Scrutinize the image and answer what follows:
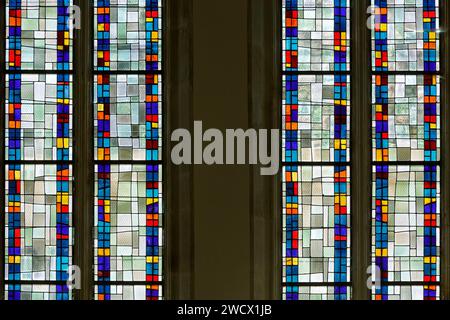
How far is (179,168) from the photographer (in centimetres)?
459

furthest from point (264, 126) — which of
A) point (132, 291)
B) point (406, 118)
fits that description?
point (132, 291)

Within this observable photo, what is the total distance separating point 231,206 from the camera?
178 inches

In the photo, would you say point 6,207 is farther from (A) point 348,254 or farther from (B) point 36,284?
(A) point 348,254

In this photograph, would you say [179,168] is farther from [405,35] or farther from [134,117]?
[405,35]

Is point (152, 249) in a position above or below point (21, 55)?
below

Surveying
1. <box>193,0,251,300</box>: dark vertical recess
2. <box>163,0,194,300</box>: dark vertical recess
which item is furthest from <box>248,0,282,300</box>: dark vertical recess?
<box>163,0,194,300</box>: dark vertical recess

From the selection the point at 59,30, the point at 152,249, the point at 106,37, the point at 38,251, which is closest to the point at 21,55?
the point at 59,30

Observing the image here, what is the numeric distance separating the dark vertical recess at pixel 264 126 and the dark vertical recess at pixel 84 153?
1208mm

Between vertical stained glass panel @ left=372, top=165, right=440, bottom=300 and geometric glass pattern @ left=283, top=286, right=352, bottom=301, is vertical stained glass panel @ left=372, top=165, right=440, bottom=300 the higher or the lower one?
the higher one

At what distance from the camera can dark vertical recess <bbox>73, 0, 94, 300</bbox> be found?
15.2ft

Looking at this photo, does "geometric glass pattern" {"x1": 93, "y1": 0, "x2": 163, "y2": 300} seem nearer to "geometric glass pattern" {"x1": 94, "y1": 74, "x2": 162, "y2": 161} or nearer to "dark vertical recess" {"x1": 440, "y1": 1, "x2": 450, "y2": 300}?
"geometric glass pattern" {"x1": 94, "y1": 74, "x2": 162, "y2": 161}

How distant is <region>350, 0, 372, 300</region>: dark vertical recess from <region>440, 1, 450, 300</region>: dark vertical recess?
21.9 inches

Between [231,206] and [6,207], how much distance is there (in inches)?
67.2

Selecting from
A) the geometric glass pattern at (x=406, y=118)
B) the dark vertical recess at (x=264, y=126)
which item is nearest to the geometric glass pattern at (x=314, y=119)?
the dark vertical recess at (x=264, y=126)
